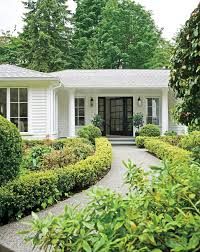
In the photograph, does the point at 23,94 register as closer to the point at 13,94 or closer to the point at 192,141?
the point at 13,94

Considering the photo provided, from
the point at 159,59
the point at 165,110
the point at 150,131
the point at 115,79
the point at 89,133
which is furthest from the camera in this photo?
the point at 159,59

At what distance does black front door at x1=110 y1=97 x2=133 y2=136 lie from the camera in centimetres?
2178

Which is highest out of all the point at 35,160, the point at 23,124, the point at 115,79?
the point at 115,79

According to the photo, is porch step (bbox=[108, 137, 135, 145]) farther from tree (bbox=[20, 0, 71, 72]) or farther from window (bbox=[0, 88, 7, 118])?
tree (bbox=[20, 0, 71, 72])

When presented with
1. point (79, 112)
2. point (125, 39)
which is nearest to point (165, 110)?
point (79, 112)

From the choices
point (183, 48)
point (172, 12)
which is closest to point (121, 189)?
point (183, 48)

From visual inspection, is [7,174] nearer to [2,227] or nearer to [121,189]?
[2,227]

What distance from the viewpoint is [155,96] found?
21203 mm

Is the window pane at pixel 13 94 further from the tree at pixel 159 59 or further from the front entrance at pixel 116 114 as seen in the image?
the tree at pixel 159 59

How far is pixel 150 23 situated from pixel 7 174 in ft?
114

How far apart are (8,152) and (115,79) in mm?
15181

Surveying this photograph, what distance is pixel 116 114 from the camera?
22.5m

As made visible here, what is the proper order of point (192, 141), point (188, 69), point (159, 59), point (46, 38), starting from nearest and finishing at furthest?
1. point (188, 69)
2. point (192, 141)
3. point (159, 59)
4. point (46, 38)

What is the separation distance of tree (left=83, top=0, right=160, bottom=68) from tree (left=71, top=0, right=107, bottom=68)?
5.76 feet
